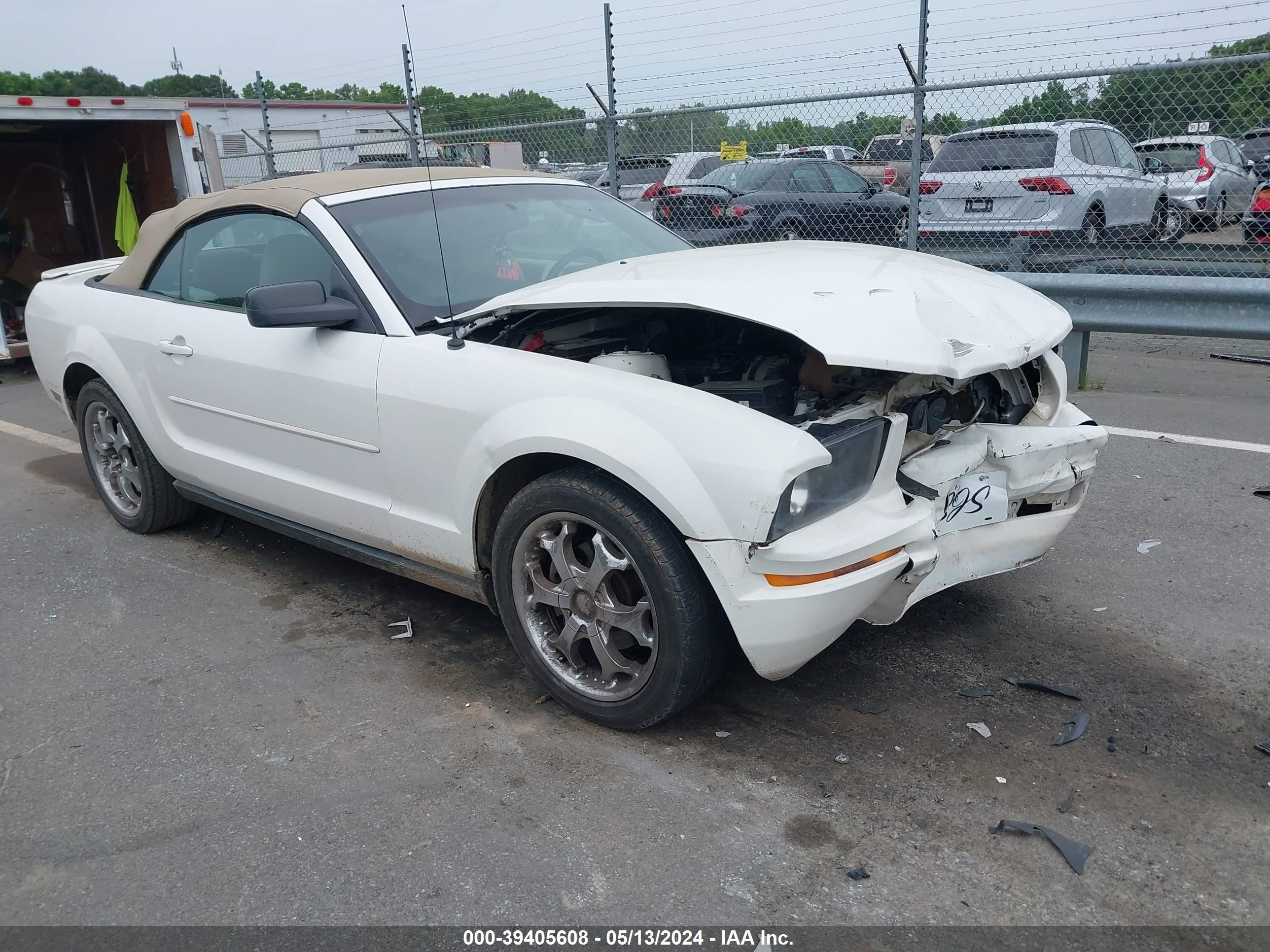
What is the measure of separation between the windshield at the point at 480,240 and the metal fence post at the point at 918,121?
144 inches

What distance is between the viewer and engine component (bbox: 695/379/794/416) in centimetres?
312

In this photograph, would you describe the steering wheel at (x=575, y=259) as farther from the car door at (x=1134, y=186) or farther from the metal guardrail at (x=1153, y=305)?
the car door at (x=1134, y=186)

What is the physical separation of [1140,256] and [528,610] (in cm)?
673

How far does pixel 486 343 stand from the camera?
3295mm

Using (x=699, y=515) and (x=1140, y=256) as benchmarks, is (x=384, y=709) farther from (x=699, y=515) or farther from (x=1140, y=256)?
(x=1140, y=256)

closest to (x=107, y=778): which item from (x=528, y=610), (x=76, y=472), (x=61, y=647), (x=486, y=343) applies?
(x=61, y=647)

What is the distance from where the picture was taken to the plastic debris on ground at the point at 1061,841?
244cm

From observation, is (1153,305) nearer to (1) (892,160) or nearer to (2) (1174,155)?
(2) (1174,155)

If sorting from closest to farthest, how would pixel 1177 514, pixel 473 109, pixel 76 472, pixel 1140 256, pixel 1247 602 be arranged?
pixel 1247 602, pixel 1177 514, pixel 76 472, pixel 1140 256, pixel 473 109

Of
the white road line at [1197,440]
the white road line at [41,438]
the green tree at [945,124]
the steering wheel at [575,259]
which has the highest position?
the green tree at [945,124]

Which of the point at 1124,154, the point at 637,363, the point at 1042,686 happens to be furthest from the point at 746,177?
the point at 1042,686

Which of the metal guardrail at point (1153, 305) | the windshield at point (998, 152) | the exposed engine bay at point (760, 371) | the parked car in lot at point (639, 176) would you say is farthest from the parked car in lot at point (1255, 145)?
the exposed engine bay at point (760, 371)

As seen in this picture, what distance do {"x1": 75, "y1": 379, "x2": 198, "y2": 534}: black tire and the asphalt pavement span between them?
0.49 metres

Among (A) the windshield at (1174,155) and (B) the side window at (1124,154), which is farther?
(A) the windshield at (1174,155)
